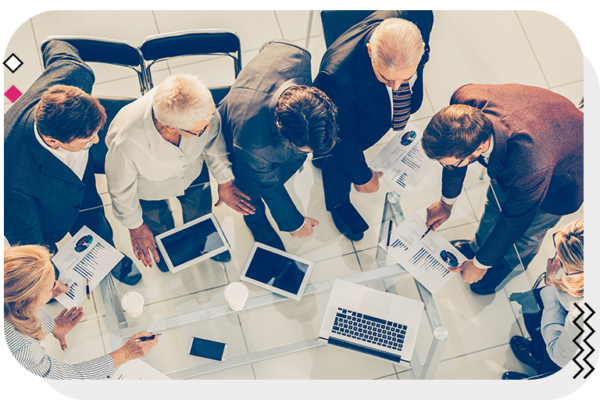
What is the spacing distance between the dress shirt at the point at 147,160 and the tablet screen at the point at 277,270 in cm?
49

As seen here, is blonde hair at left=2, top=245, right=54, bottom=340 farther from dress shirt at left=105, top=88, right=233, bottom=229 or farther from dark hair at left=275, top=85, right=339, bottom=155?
dark hair at left=275, top=85, right=339, bottom=155

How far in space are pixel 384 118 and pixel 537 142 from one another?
0.92m

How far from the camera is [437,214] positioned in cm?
264

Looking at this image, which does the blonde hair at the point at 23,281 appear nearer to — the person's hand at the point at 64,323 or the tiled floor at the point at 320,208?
the person's hand at the point at 64,323

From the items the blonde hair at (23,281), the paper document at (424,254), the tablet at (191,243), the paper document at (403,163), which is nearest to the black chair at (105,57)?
the tablet at (191,243)

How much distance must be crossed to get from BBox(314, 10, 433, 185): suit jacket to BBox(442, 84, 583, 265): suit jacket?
0.46 m

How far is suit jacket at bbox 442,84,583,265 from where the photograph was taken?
7.06 ft

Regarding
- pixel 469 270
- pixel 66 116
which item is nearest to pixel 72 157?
pixel 66 116

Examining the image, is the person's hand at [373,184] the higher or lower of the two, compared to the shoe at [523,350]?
higher

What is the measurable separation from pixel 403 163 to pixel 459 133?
1.91 ft

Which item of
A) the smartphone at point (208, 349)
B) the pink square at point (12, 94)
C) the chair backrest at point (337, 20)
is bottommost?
the smartphone at point (208, 349)

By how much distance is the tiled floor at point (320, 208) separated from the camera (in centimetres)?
264

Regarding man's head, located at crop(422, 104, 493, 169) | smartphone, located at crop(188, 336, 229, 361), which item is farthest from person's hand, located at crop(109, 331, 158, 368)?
man's head, located at crop(422, 104, 493, 169)

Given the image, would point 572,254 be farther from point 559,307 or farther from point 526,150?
point 526,150
